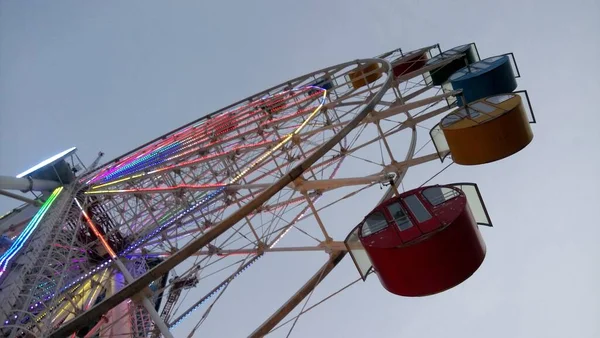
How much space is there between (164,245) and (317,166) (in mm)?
4686

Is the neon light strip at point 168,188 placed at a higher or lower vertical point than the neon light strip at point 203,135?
lower

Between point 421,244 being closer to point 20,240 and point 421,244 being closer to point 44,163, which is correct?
point 20,240

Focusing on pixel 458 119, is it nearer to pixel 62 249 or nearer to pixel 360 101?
pixel 360 101

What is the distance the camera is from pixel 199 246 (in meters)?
8.32

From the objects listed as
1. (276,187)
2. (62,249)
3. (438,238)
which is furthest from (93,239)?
(438,238)

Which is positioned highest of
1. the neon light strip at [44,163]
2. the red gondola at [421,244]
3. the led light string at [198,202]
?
the neon light strip at [44,163]

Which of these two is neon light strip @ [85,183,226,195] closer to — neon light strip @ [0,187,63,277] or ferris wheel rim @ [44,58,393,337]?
neon light strip @ [0,187,63,277]

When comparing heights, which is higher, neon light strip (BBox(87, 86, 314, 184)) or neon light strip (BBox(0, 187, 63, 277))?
neon light strip (BBox(0, 187, 63, 277))

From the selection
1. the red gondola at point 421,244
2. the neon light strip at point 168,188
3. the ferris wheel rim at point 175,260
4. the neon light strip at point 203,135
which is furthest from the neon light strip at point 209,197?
the ferris wheel rim at point 175,260

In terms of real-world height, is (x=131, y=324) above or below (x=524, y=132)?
below

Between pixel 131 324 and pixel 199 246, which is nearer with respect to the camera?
pixel 199 246

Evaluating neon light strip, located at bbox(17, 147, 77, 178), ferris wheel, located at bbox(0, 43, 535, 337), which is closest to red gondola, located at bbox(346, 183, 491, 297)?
ferris wheel, located at bbox(0, 43, 535, 337)

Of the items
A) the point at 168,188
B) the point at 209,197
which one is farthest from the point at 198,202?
the point at 168,188

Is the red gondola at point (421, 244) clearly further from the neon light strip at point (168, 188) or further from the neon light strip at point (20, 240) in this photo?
the neon light strip at point (20, 240)
